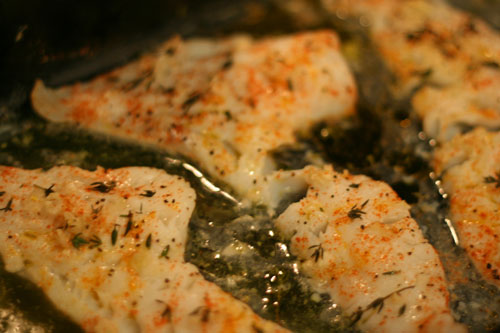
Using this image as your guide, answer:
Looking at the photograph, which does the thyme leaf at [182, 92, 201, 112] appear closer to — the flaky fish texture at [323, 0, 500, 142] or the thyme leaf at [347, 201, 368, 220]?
the thyme leaf at [347, 201, 368, 220]

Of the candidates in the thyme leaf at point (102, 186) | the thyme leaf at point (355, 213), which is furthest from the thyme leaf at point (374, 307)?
the thyme leaf at point (102, 186)

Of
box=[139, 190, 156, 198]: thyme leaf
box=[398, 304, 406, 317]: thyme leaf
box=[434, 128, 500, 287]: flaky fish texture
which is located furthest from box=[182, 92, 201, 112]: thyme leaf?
box=[398, 304, 406, 317]: thyme leaf

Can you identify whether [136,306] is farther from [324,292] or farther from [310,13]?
[310,13]

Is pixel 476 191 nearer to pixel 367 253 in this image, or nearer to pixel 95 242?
pixel 367 253

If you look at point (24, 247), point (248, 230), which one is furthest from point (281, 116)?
point (24, 247)

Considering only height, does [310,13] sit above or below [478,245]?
above

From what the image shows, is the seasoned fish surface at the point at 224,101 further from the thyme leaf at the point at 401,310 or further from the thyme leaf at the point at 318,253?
the thyme leaf at the point at 401,310

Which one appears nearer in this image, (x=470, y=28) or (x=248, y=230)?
(x=248, y=230)
